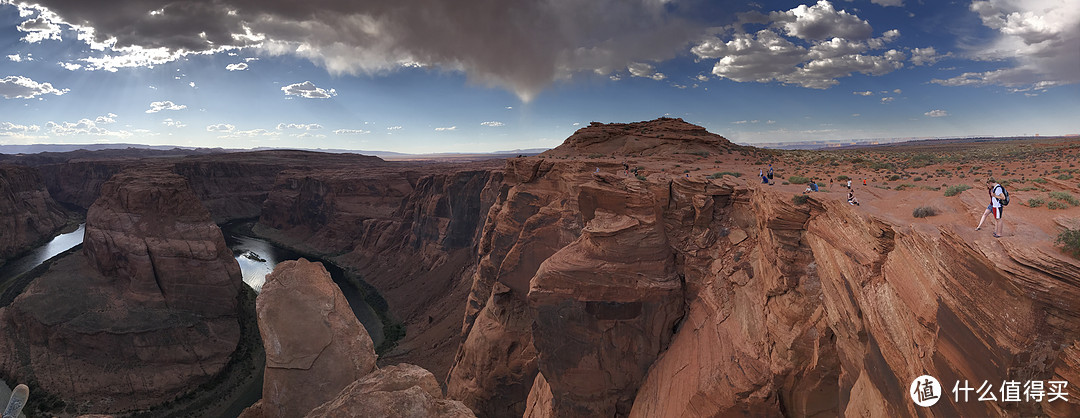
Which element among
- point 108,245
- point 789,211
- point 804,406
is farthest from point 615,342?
point 108,245

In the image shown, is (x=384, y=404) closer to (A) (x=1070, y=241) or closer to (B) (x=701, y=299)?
(A) (x=1070, y=241)

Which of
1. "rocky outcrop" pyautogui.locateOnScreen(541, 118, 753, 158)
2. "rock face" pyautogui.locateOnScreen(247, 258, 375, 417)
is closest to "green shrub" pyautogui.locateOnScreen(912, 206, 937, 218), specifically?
"rock face" pyautogui.locateOnScreen(247, 258, 375, 417)

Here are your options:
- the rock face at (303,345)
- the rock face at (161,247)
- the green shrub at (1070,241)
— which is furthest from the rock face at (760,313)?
the rock face at (161,247)

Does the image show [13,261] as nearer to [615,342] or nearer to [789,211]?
[615,342]

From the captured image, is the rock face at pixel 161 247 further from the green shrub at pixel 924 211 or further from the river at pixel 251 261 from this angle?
the green shrub at pixel 924 211

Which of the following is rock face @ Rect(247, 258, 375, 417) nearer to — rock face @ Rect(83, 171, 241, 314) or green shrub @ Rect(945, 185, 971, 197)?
green shrub @ Rect(945, 185, 971, 197)

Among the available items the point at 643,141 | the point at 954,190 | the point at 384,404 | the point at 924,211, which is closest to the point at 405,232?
the point at 643,141

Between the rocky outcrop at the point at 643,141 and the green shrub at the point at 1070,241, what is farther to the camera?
the rocky outcrop at the point at 643,141
